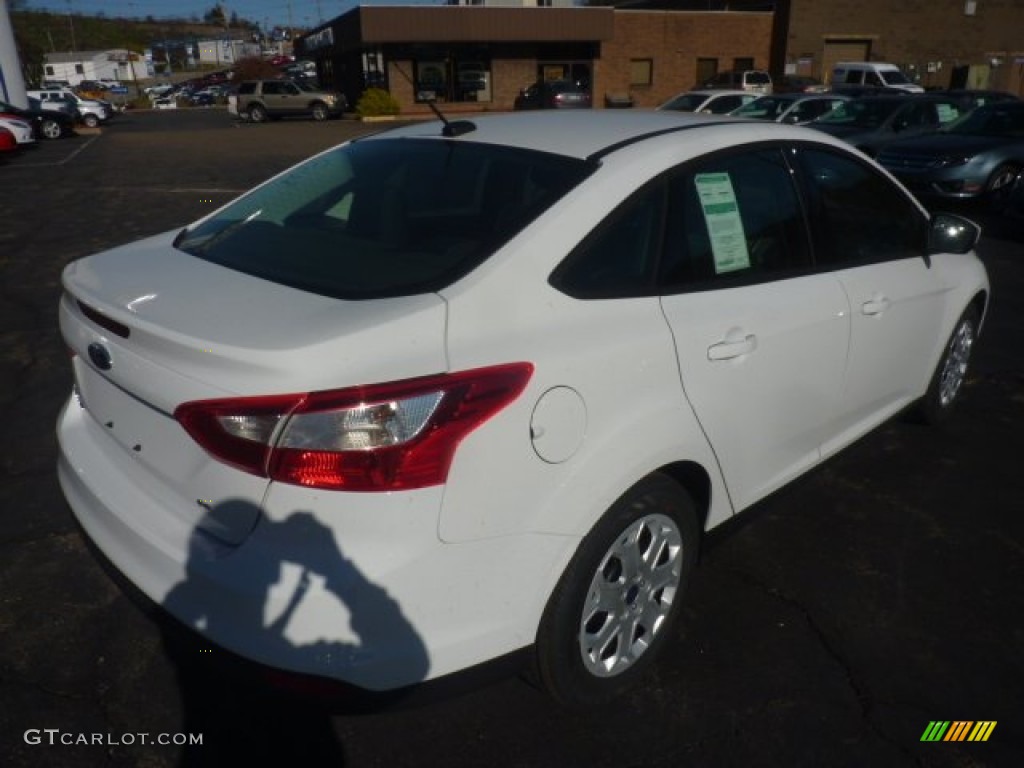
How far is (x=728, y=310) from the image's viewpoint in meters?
2.49

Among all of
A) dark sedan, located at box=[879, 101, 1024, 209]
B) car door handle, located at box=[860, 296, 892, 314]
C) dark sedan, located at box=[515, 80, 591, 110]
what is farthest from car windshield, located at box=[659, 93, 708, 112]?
car door handle, located at box=[860, 296, 892, 314]

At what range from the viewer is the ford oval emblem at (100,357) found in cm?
213

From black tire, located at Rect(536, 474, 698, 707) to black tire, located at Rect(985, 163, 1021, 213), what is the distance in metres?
10.3

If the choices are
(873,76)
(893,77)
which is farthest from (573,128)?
(893,77)

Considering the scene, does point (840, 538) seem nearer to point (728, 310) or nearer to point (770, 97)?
point (728, 310)

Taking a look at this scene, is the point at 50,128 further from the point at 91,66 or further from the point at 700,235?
the point at 91,66

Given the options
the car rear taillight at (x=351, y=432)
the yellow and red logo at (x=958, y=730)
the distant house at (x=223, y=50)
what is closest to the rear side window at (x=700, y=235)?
the car rear taillight at (x=351, y=432)

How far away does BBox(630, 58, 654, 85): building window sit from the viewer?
39.5 metres

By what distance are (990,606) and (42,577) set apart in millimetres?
3531

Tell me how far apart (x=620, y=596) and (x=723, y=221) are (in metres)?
1.25

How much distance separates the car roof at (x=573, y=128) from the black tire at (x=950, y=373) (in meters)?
1.81

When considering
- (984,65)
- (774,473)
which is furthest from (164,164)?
(984,65)

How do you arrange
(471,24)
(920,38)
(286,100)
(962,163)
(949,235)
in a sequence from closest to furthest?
(949,235), (962,163), (471,24), (286,100), (920,38)

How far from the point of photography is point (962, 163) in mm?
10695
